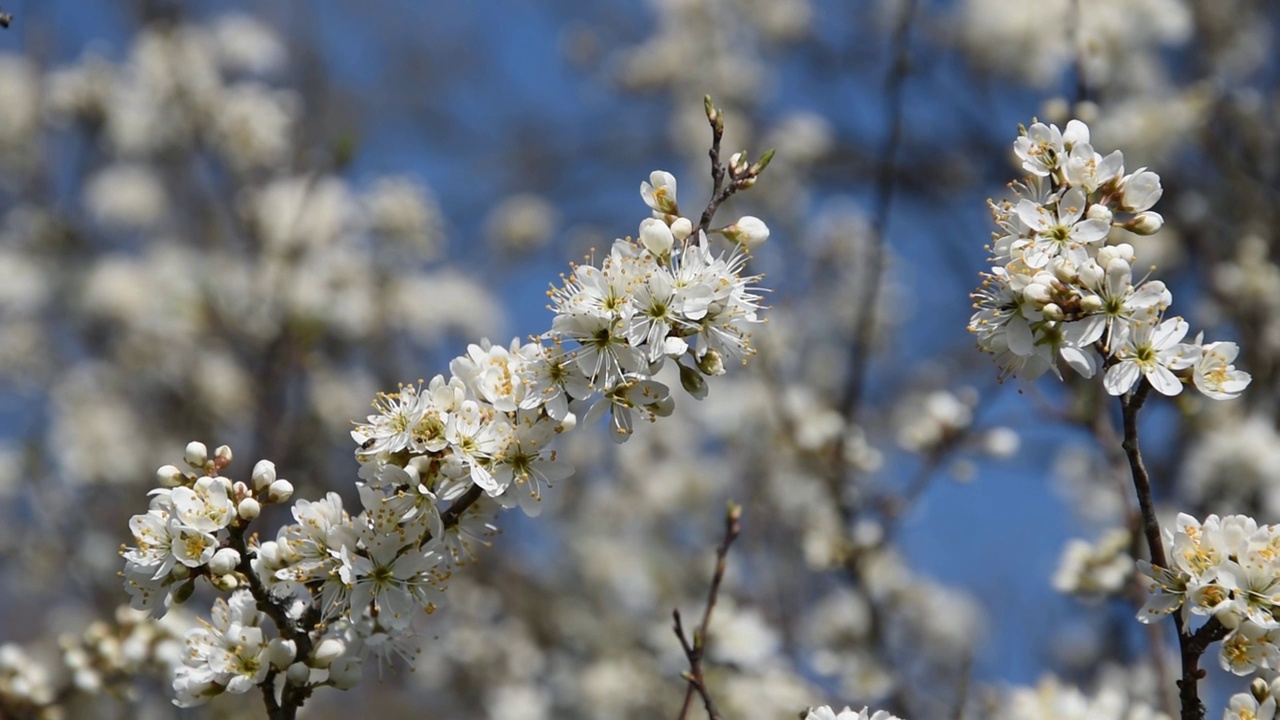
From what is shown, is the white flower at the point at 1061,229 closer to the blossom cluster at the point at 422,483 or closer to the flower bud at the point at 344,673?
the blossom cluster at the point at 422,483

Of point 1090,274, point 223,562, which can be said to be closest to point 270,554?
point 223,562

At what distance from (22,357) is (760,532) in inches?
240

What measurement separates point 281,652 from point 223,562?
0.66 feet

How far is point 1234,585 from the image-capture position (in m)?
1.84

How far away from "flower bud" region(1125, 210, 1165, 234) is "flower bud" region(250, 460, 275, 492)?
1708 mm

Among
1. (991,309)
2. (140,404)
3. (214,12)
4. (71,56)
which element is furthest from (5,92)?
(991,309)

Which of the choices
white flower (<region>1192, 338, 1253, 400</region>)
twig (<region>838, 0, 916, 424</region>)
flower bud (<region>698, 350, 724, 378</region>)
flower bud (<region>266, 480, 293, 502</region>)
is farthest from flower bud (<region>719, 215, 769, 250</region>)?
twig (<region>838, 0, 916, 424</region>)

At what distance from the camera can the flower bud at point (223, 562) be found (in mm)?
1936

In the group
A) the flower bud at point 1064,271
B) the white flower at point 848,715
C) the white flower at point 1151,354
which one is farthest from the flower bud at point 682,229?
the white flower at point 848,715

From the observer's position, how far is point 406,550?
2.02 meters

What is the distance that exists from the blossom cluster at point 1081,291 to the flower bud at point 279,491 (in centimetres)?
135

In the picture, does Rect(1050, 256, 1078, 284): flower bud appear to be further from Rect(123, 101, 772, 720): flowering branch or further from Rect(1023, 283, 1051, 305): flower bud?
Rect(123, 101, 772, 720): flowering branch

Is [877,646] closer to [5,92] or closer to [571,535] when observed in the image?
[571,535]

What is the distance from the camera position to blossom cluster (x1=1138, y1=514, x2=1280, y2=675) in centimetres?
184
